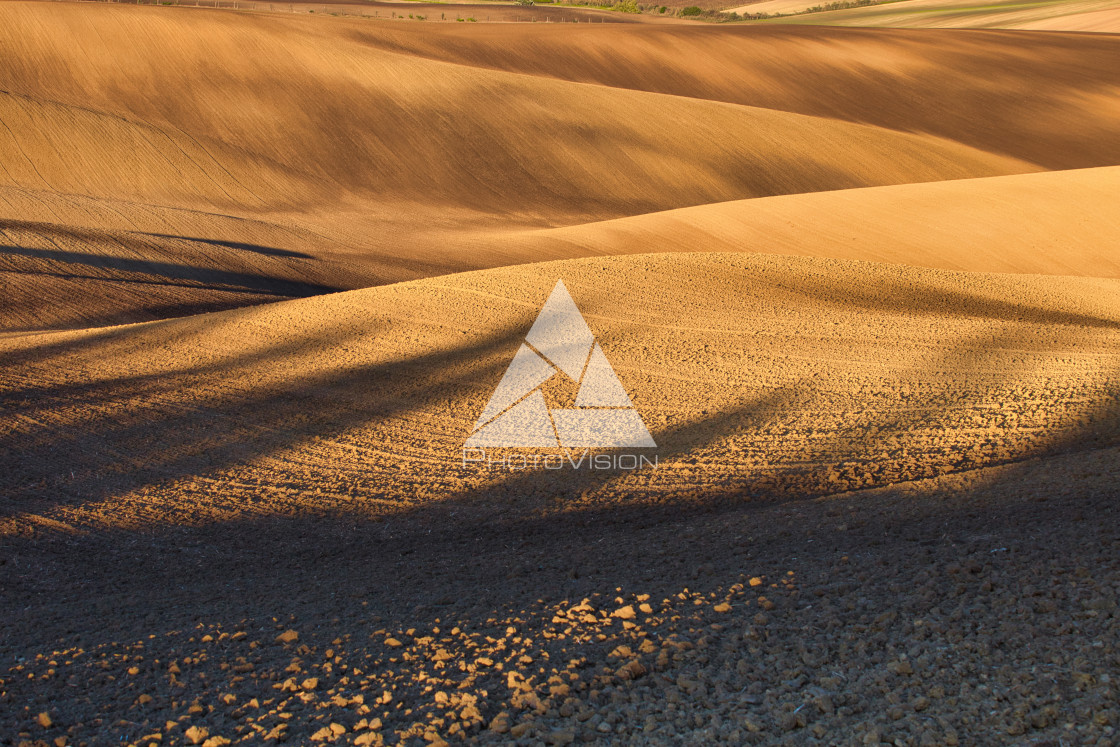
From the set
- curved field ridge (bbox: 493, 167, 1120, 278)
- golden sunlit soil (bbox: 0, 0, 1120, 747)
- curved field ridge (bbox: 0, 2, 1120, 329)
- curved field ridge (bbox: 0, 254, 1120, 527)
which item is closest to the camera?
golden sunlit soil (bbox: 0, 0, 1120, 747)

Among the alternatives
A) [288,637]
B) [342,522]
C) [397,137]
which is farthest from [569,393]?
[397,137]

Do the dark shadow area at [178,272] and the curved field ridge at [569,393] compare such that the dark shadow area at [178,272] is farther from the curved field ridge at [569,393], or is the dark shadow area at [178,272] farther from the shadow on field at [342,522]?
the shadow on field at [342,522]

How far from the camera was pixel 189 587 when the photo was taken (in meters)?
5.62

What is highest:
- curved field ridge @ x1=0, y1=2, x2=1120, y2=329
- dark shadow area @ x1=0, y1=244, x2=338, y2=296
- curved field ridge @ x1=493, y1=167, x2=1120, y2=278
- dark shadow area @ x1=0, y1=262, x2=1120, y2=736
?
curved field ridge @ x1=0, y1=2, x2=1120, y2=329

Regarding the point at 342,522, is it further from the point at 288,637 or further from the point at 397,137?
the point at 397,137

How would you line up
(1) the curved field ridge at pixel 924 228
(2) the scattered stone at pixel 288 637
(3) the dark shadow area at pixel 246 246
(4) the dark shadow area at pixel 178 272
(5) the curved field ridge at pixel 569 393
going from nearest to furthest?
(2) the scattered stone at pixel 288 637 < (5) the curved field ridge at pixel 569 393 < (4) the dark shadow area at pixel 178 272 < (1) the curved field ridge at pixel 924 228 < (3) the dark shadow area at pixel 246 246

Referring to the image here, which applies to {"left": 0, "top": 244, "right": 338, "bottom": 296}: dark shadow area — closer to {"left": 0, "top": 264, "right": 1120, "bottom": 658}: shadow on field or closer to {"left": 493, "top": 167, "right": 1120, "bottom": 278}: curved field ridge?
{"left": 493, "top": 167, "right": 1120, "bottom": 278}: curved field ridge

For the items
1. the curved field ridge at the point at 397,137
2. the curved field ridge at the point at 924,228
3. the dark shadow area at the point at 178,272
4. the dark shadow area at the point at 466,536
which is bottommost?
the dark shadow area at the point at 466,536

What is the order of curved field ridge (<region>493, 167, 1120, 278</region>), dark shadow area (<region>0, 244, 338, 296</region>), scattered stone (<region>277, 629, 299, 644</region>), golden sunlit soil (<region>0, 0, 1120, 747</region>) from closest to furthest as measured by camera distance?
golden sunlit soil (<region>0, 0, 1120, 747</region>)
scattered stone (<region>277, 629, 299, 644</region>)
dark shadow area (<region>0, 244, 338, 296</region>)
curved field ridge (<region>493, 167, 1120, 278</region>)

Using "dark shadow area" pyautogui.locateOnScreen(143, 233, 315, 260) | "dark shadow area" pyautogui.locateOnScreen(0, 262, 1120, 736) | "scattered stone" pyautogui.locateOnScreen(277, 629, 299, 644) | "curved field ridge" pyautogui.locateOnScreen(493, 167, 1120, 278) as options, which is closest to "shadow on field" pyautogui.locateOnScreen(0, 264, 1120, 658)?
"dark shadow area" pyautogui.locateOnScreen(0, 262, 1120, 736)

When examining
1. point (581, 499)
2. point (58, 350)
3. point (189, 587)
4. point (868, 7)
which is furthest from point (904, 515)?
point (868, 7)

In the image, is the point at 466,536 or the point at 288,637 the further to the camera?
the point at 466,536

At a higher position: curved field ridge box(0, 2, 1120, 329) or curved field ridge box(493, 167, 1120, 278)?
curved field ridge box(0, 2, 1120, 329)

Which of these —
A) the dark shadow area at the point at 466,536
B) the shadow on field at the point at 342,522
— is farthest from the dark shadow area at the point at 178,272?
the dark shadow area at the point at 466,536
